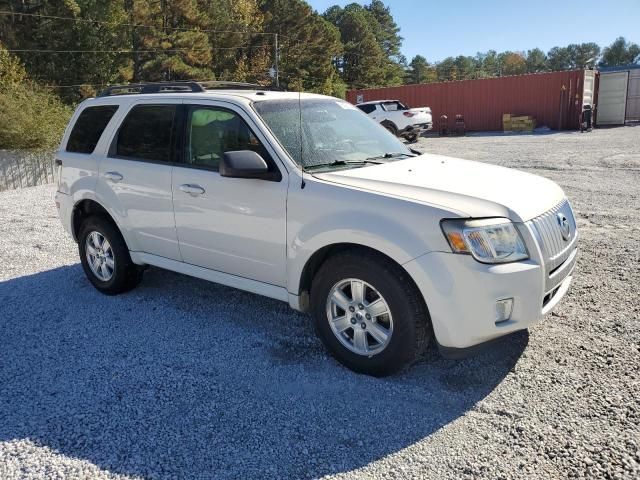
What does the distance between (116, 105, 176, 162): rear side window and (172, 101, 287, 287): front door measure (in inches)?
9.0

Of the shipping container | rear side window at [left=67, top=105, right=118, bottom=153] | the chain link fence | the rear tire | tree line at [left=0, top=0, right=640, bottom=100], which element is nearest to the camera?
the rear tire

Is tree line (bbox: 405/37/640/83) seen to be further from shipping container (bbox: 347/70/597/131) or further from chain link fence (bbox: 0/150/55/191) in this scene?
chain link fence (bbox: 0/150/55/191)

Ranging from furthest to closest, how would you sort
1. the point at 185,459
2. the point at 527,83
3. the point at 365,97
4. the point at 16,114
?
the point at 365,97 < the point at 527,83 < the point at 16,114 < the point at 185,459

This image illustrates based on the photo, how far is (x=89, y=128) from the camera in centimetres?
536

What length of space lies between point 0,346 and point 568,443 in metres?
4.10

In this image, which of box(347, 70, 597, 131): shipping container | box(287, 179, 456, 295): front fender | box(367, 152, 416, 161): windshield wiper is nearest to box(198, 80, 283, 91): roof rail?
box(367, 152, 416, 161): windshield wiper

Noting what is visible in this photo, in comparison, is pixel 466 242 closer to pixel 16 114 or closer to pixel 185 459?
pixel 185 459

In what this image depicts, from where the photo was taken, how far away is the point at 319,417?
3182mm

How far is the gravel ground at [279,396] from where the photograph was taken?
2.78m

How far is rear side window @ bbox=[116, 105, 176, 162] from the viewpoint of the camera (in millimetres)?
4648

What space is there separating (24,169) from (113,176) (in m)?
9.41

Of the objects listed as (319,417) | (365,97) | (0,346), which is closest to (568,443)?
(319,417)

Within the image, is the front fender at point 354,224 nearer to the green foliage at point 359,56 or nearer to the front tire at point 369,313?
the front tire at point 369,313

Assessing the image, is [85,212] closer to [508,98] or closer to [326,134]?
[326,134]
